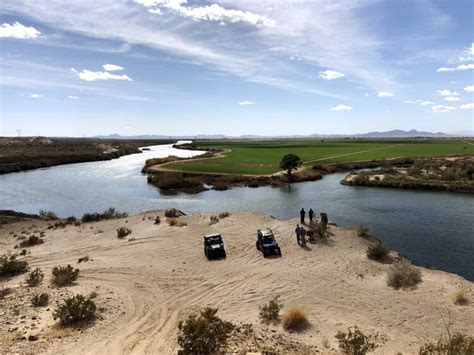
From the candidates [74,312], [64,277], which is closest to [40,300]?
[74,312]

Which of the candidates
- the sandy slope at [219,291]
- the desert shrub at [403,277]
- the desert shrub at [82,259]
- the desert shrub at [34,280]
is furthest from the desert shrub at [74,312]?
the desert shrub at [403,277]

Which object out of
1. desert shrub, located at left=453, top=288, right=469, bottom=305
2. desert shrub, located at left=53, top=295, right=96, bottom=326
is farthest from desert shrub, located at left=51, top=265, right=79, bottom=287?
desert shrub, located at left=453, top=288, right=469, bottom=305

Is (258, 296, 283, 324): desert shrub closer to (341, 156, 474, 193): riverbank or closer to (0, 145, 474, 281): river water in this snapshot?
(0, 145, 474, 281): river water

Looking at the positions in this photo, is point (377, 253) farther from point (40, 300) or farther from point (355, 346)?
point (40, 300)

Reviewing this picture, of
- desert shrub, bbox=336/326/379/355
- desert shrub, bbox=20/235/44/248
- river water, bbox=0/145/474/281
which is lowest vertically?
river water, bbox=0/145/474/281

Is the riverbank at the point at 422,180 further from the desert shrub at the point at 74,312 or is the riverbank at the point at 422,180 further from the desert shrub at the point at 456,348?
the desert shrub at the point at 74,312

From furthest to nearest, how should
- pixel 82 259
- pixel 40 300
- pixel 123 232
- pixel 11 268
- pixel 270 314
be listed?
1. pixel 123 232
2. pixel 82 259
3. pixel 11 268
4. pixel 40 300
5. pixel 270 314

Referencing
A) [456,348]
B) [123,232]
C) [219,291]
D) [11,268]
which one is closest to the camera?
[456,348]
